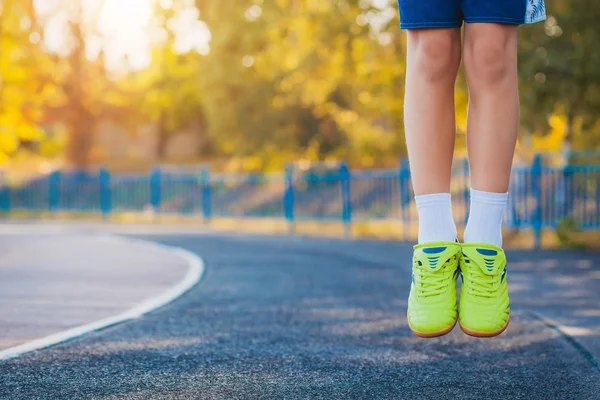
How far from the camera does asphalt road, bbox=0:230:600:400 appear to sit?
2467 mm

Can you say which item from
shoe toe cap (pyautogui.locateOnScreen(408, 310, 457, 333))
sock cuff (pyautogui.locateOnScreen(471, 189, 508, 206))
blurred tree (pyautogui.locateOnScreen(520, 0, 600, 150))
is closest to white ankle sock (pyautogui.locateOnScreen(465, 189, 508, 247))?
sock cuff (pyautogui.locateOnScreen(471, 189, 508, 206))

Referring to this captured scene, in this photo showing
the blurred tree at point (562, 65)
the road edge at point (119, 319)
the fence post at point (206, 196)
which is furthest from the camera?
the fence post at point (206, 196)

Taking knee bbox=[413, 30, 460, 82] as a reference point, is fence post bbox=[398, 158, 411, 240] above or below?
below

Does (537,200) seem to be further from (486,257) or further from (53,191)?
(53,191)

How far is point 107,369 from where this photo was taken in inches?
107

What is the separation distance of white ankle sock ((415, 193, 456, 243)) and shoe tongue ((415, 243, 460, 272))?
29 mm

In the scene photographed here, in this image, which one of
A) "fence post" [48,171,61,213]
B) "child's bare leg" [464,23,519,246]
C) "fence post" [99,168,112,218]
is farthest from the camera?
"fence post" [48,171,61,213]

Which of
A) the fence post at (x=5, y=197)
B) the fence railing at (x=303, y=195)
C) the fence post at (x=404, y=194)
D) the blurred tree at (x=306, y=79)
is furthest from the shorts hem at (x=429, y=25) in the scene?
the fence post at (x=5, y=197)

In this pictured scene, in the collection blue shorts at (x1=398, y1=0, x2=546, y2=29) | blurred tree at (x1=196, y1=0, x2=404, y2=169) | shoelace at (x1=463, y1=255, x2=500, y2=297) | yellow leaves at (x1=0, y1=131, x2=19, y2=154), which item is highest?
blurred tree at (x1=196, y1=0, x2=404, y2=169)

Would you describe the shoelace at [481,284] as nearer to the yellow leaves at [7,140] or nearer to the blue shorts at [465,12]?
the blue shorts at [465,12]

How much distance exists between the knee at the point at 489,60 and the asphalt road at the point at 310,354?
3.16ft

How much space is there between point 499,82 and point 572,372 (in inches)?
40.0

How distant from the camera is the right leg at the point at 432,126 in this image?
257cm

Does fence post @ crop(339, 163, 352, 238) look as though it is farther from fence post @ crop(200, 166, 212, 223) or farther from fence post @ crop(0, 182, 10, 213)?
fence post @ crop(0, 182, 10, 213)
